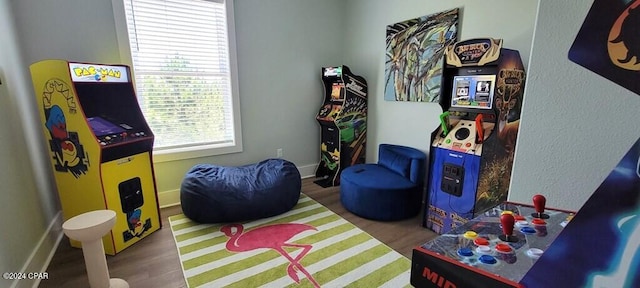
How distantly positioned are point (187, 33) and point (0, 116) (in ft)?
5.46

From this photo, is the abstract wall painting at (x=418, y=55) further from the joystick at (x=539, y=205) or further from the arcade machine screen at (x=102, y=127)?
the arcade machine screen at (x=102, y=127)

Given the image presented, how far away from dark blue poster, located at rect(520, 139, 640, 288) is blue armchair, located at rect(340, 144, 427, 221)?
6.36ft

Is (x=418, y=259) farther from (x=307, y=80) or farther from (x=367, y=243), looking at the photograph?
(x=307, y=80)

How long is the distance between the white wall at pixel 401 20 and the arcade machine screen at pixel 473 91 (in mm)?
402

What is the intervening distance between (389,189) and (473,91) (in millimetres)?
1072

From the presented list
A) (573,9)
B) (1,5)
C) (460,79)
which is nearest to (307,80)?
(460,79)

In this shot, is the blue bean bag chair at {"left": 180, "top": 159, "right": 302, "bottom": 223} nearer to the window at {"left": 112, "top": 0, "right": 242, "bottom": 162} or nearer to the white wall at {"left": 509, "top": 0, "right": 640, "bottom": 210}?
the window at {"left": 112, "top": 0, "right": 242, "bottom": 162}

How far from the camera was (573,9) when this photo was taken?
0.92 m

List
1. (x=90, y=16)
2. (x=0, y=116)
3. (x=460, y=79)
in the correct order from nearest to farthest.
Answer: (x=0, y=116)
(x=460, y=79)
(x=90, y=16)

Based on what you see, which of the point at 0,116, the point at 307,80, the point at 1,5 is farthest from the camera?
the point at 307,80

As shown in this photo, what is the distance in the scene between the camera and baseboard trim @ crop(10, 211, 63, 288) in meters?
1.76

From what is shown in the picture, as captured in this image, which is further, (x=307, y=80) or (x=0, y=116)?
(x=307, y=80)

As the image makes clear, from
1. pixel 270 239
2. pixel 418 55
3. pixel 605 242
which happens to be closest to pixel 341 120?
pixel 418 55

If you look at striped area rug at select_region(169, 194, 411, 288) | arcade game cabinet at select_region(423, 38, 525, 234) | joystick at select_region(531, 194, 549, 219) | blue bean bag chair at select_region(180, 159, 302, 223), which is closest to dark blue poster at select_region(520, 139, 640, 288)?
joystick at select_region(531, 194, 549, 219)
